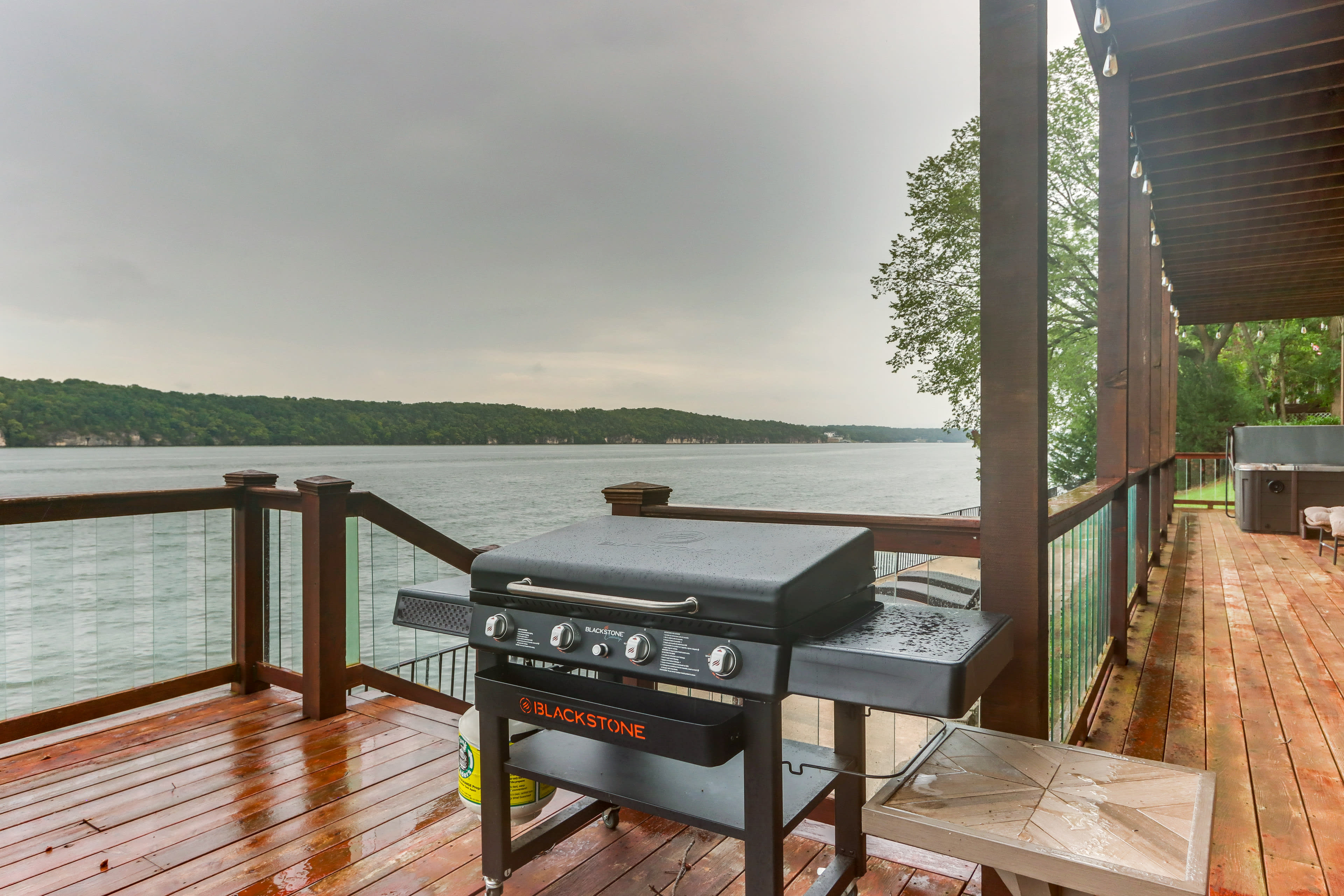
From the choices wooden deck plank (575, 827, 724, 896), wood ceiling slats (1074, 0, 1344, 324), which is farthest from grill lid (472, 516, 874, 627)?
wood ceiling slats (1074, 0, 1344, 324)

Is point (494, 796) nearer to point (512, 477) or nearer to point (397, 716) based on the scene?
point (397, 716)

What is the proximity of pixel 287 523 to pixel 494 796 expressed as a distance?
2.41m

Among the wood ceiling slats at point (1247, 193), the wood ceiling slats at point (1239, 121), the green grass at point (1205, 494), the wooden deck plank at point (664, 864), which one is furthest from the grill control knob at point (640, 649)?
the green grass at point (1205, 494)

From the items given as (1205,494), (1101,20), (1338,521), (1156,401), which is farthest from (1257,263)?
(1101,20)

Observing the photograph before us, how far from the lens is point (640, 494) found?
2502mm

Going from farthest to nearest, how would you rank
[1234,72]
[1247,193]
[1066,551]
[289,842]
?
[1247,193]
[1234,72]
[1066,551]
[289,842]

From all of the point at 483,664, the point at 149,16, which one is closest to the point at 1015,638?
the point at 483,664

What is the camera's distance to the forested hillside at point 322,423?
57.3 feet

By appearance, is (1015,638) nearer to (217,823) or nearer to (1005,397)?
(1005,397)

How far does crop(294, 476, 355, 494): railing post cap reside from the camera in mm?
3018

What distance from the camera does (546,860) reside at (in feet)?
6.75

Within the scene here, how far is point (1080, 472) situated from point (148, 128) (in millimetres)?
27305

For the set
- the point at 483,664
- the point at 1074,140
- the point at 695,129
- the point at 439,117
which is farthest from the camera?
the point at 439,117

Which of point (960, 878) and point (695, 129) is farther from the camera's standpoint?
point (695, 129)
